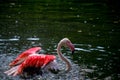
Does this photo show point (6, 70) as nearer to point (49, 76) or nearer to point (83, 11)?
point (49, 76)

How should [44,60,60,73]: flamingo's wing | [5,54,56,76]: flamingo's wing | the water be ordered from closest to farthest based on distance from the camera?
[5,54,56,76]: flamingo's wing < [44,60,60,73]: flamingo's wing < the water

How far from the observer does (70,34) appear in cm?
1753

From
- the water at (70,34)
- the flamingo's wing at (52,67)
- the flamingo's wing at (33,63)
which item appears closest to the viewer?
the flamingo's wing at (33,63)

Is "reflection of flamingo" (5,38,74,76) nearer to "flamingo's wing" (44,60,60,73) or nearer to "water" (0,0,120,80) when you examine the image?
"flamingo's wing" (44,60,60,73)

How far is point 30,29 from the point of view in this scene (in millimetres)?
18562

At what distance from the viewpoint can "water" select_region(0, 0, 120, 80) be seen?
12.8m

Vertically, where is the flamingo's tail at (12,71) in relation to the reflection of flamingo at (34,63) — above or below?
below

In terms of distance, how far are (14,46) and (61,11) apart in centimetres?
870

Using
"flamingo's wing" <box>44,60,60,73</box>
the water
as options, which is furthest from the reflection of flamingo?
the water

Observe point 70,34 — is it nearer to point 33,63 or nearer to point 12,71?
point 33,63

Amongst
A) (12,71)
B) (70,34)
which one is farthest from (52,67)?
(70,34)

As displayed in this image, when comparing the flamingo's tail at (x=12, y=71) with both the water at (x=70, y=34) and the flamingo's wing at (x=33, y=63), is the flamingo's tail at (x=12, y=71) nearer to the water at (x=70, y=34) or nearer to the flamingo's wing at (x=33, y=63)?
the flamingo's wing at (x=33, y=63)

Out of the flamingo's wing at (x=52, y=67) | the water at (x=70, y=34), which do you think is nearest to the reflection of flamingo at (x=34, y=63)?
the flamingo's wing at (x=52, y=67)

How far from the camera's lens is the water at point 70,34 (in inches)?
506
